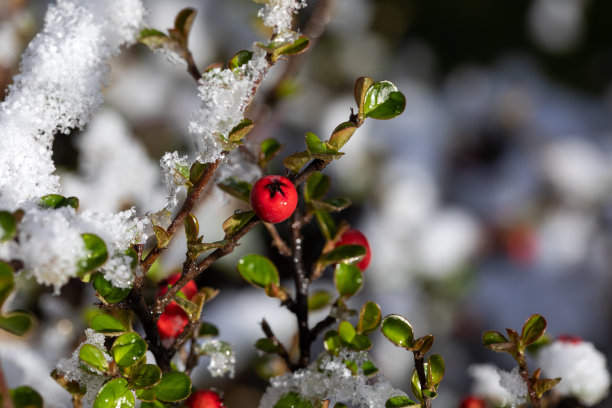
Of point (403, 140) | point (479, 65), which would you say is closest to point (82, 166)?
point (403, 140)

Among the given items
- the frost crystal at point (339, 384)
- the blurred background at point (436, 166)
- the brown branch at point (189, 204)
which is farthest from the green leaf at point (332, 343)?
the blurred background at point (436, 166)

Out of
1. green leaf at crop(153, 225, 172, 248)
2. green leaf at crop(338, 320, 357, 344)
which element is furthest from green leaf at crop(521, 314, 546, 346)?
green leaf at crop(153, 225, 172, 248)

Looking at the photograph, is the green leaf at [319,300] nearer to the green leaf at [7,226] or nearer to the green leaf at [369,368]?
the green leaf at [369,368]

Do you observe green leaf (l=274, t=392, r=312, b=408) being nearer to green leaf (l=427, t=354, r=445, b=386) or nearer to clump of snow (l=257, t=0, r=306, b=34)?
green leaf (l=427, t=354, r=445, b=386)

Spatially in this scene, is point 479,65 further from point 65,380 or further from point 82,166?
point 65,380

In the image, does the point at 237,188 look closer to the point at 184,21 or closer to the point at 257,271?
the point at 257,271

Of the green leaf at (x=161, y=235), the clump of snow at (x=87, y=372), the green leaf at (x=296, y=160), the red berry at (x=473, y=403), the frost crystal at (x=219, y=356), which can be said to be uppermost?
the red berry at (x=473, y=403)
